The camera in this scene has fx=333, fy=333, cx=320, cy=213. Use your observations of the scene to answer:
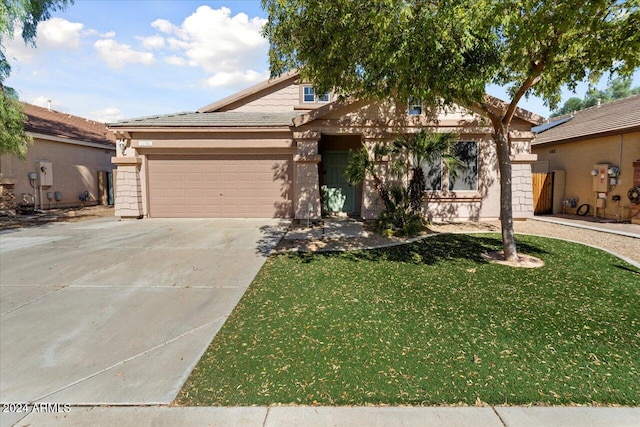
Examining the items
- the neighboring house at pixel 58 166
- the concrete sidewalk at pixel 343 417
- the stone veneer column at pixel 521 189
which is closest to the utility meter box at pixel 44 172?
the neighboring house at pixel 58 166

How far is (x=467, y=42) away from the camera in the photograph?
204 inches

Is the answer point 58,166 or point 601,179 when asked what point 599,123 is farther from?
point 58,166

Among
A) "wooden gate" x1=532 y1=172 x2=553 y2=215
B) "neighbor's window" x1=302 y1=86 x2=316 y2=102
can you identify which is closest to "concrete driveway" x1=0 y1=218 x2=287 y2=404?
"neighbor's window" x1=302 y1=86 x2=316 y2=102

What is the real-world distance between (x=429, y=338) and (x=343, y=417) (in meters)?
1.63

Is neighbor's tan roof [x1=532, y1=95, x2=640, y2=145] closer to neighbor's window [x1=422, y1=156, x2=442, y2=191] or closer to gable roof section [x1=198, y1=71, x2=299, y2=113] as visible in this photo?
neighbor's window [x1=422, y1=156, x2=442, y2=191]

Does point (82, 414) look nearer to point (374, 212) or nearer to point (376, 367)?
point (376, 367)

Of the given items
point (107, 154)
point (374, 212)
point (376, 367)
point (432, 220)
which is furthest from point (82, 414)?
point (107, 154)

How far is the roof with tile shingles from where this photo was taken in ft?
40.8

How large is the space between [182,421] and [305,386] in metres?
1.06

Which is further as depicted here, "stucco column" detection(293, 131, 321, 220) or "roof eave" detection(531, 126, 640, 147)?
"stucco column" detection(293, 131, 321, 220)

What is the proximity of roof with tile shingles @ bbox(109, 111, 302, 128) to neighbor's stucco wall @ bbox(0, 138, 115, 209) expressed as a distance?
23.4 feet

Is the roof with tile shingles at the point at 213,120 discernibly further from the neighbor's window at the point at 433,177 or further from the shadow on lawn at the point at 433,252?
the shadow on lawn at the point at 433,252

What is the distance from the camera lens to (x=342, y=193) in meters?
13.6

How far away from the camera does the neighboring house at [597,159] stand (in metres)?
11.9
